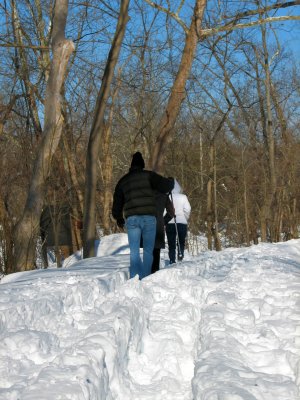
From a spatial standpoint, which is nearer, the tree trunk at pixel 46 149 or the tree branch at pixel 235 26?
the tree trunk at pixel 46 149

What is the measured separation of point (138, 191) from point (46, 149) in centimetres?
433

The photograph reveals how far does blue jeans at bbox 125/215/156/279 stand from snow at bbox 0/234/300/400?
30cm

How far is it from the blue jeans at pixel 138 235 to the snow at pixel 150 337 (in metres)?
0.30

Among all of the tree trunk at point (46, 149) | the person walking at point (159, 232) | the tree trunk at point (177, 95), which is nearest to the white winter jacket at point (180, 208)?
the person walking at point (159, 232)

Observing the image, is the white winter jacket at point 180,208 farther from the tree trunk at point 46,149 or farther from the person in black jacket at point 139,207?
the person in black jacket at point 139,207

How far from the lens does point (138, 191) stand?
9172 millimetres

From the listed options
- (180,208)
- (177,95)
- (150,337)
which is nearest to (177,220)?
(180,208)

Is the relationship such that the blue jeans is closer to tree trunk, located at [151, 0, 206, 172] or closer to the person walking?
the person walking

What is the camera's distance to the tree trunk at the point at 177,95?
1566 centimetres

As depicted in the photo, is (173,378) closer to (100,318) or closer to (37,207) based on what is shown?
(100,318)

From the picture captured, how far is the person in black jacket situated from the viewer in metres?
9.14

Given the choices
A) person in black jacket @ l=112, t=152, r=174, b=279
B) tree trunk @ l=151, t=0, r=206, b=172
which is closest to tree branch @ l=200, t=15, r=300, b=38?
tree trunk @ l=151, t=0, r=206, b=172

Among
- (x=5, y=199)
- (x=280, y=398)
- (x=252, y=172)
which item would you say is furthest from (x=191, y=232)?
(x=280, y=398)

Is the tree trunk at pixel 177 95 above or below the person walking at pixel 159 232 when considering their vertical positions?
above
